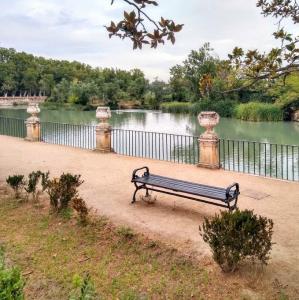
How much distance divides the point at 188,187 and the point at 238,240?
7.28 feet

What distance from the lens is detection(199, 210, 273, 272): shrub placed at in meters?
3.81

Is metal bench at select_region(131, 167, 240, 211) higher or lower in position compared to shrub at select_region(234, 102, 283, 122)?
lower

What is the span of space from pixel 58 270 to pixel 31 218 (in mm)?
1892

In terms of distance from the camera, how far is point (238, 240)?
12.5 ft

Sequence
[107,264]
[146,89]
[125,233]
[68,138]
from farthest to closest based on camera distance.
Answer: [146,89], [68,138], [125,233], [107,264]

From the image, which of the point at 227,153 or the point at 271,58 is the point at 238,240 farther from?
the point at 227,153

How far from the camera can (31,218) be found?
18.8 feet

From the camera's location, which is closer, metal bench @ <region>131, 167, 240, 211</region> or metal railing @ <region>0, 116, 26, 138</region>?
metal bench @ <region>131, 167, 240, 211</region>

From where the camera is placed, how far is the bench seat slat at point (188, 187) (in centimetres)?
554

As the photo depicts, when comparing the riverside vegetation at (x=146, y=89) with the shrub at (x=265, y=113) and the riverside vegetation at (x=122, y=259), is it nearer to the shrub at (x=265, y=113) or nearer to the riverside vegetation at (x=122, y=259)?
the shrub at (x=265, y=113)

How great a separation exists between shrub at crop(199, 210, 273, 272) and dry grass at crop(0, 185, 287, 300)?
0.21m

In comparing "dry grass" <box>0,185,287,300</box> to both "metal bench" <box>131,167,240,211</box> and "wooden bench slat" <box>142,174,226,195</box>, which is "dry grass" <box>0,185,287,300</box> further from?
"wooden bench slat" <box>142,174,226,195</box>

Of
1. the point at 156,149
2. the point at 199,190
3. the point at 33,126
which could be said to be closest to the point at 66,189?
the point at 199,190

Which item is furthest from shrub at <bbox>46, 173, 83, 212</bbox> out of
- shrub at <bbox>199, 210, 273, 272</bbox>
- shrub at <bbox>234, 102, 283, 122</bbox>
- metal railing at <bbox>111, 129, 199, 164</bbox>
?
shrub at <bbox>234, 102, 283, 122</bbox>
